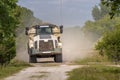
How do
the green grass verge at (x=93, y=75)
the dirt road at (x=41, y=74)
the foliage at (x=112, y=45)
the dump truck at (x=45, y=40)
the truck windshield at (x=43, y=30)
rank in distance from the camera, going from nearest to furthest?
the green grass verge at (x=93, y=75), the dirt road at (x=41, y=74), the dump truck at (x=45, y=40), the truck windshield at (x=43, y=30), the foliage at (x=112, y=45)

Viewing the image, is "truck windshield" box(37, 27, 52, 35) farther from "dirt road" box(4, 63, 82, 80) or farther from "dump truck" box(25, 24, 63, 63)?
"dirt road" box(4, 63, 82, 80)

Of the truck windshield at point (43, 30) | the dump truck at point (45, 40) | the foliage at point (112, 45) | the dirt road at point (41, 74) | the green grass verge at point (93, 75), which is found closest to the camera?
the green grass verge at point (93, 75)

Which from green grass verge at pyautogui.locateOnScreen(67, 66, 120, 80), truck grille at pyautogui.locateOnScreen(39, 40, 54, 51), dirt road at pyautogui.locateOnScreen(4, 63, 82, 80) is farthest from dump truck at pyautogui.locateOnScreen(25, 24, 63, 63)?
green grass verge at pyautogui.locateOnScreen(67, 66, 120, 80)

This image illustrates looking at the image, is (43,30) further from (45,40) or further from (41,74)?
(41,74)

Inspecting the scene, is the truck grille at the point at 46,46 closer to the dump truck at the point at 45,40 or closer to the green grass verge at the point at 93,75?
the dump truck at the point at 45,40

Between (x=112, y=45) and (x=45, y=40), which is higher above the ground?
(x=45, y=40)

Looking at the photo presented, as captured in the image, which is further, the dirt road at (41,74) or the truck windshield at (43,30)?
the truck windshield at (43,30)

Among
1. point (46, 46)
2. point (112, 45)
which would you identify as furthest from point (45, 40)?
point (112, 45)

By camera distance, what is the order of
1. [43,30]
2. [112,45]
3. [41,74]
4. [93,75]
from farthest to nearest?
[112,45], [43,30], [41,74], [93,75]

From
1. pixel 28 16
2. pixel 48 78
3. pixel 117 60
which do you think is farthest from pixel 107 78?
pixel 28 16

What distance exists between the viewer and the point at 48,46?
58625mm

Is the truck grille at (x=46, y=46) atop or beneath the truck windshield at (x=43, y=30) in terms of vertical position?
beneath

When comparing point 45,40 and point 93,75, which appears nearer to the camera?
point 93,75

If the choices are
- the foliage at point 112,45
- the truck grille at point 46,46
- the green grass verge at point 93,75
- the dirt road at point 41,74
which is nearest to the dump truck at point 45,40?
the truck grille at point 46,46
